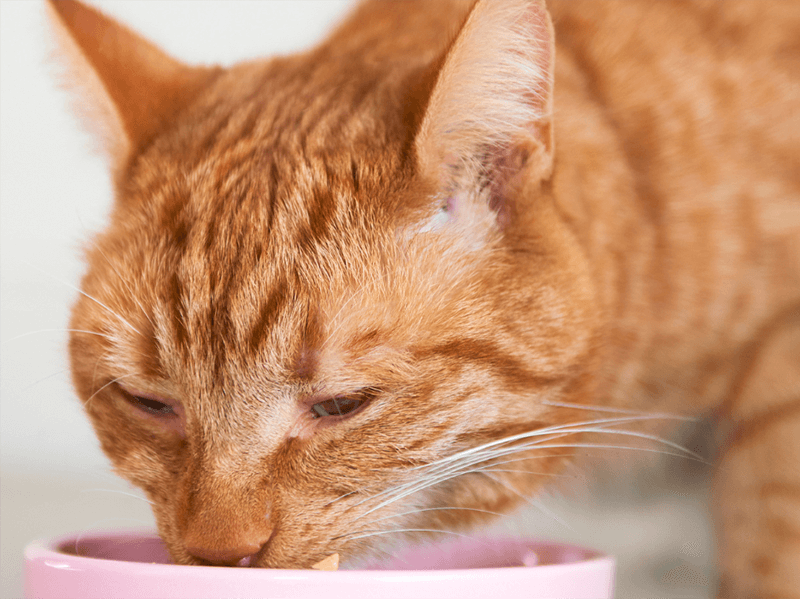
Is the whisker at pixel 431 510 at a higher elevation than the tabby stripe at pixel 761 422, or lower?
lower

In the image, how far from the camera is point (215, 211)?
0.94 m

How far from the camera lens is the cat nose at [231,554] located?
82 centimetres

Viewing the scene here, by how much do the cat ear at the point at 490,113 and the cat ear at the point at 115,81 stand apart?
1.48ft

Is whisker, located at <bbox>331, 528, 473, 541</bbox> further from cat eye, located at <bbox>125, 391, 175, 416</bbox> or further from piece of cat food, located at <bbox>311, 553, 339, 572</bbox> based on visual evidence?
cat eye, located at <bbox>125, 391, 175, 416</bbox>

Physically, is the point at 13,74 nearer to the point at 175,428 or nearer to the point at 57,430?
the point at 57,430

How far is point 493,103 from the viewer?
89 centimetres

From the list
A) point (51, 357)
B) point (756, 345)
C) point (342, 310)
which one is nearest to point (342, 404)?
point (342, 310)

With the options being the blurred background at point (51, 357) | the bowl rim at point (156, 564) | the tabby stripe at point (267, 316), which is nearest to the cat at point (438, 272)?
the tabby stripe at point (267, 316)

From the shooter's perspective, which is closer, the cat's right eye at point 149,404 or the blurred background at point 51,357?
the cat's right eye at point 149,404

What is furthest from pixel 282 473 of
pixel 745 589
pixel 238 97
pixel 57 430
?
pixel 57 430

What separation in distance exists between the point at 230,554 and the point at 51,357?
0.84 meters

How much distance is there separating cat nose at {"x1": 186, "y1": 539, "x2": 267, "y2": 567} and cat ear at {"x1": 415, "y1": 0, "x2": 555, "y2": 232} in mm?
432

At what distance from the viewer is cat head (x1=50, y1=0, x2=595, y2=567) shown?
0.86 meters

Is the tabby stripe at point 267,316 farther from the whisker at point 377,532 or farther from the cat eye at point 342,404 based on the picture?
the whisker at point 377,532
